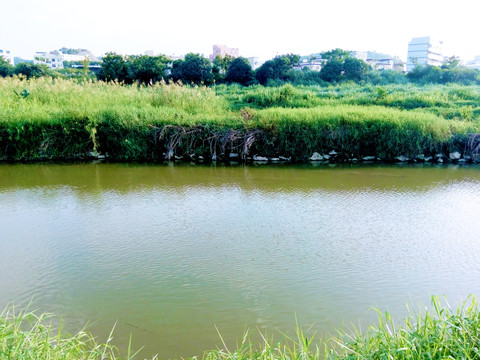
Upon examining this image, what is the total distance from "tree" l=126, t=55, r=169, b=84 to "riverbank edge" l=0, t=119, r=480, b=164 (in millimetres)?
10077

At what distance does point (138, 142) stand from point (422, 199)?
5.81 metres

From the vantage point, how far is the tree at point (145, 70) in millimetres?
18891

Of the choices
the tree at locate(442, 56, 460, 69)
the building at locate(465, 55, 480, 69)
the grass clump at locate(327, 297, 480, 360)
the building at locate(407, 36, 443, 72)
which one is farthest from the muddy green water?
the building at locate(407, 36, 443, 72)

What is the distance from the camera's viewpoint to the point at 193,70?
736 inches

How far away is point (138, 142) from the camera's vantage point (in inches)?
366

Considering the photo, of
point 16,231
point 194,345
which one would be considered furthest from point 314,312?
point 16,231

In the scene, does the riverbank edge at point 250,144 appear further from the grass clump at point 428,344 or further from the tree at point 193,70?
the tree at point 193,70

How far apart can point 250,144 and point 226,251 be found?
16.4 feet

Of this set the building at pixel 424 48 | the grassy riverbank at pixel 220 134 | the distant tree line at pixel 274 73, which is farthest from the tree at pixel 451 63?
the building at pixel 424 48

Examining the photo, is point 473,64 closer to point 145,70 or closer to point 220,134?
point 145,70

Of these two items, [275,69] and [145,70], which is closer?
[275,69]

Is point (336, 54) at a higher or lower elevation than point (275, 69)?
higher

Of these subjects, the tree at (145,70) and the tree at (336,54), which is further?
the tree at (336,54)

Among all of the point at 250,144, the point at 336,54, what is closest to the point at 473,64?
the point at 336,54
